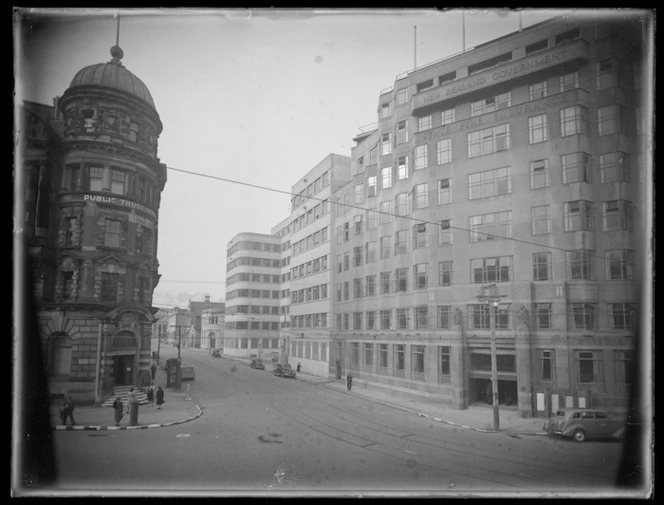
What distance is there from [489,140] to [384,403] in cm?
1613

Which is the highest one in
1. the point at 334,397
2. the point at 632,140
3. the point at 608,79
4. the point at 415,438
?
the point at 608,79

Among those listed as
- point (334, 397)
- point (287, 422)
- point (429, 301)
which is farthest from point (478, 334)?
point (287, 422)

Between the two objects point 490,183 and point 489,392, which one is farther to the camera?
point 489,392

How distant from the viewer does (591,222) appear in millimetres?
17141

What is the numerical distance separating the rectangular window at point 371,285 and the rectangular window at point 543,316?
43.9 feet

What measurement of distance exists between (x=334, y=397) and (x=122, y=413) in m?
14.5

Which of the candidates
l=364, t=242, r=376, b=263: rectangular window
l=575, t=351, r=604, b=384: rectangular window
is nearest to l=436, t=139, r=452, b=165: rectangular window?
l=364, t=242, r=376, b=263: rectangular window

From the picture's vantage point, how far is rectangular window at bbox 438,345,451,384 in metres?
23.5

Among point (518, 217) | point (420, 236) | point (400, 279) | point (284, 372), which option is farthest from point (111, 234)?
point (284, 372)

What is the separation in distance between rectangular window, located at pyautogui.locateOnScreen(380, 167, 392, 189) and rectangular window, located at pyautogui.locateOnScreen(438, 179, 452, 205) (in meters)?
5.59

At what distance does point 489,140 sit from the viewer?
67.4ft

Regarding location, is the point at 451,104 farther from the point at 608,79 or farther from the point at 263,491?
the point at 263,491

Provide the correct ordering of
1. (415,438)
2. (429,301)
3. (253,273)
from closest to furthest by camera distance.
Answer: (415,438) → (429,301) → (253,273)

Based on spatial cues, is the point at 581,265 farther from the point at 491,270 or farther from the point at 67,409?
the point at 67,409
